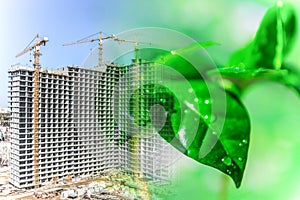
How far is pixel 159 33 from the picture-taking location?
1266 mm

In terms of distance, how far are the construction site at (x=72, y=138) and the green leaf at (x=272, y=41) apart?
2.93 feet

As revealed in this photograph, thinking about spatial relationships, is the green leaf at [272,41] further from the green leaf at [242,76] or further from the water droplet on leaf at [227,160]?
the water droplet on leaf at [227,160]

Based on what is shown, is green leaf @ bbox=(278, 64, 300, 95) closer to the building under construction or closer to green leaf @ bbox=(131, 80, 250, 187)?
green leaf @ bbox=(131, 80, 250, 187)

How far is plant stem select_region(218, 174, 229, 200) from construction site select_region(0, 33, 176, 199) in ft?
2.22

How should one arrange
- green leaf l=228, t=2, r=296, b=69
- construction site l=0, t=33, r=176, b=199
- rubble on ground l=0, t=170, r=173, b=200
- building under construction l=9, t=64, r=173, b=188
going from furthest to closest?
rubble on ground l=0, t=170, r=173, b=200
building under construction l=9, t=64, r=173, b=188
construction site l=0, t=33, r=176, b=199
green leaf l=228, t=2, r=296, b=69

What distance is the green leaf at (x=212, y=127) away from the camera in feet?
3.75

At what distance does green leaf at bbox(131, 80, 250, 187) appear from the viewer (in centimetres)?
114

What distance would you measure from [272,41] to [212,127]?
41cm

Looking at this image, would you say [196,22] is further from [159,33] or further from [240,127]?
[240,127]

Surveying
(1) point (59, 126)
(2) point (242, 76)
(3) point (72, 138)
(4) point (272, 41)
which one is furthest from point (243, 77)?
(1) point (59, 126)

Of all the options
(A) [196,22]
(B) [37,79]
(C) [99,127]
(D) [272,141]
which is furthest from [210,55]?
(B) [37,79]

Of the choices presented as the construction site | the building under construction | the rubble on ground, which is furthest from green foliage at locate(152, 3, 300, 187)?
the rubble on ground

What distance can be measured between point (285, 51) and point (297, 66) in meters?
0.08

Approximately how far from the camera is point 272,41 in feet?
3.62
